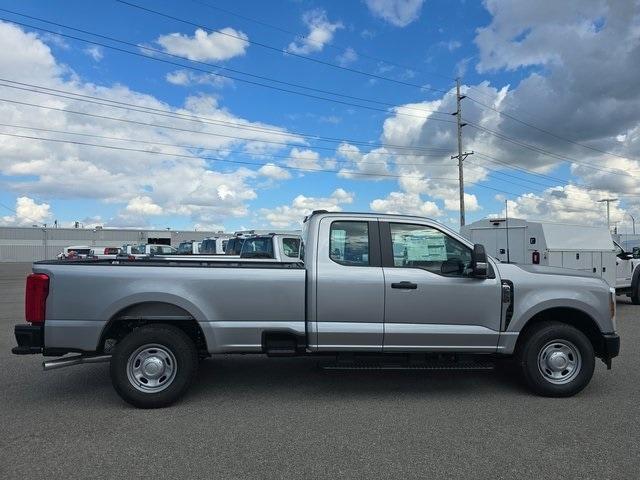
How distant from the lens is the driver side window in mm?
5508

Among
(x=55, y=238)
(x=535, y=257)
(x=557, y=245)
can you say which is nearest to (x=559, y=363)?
(x=535, y=257)

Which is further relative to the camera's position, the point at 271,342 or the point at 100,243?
the point at 100,243

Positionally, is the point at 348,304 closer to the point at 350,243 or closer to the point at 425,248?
the point at 350,243

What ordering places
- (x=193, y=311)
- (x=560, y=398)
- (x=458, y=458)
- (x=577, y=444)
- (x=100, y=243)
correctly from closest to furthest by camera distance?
(x=458, y=458) < (x=577, y=444) < (x=193, y=311) < (x=560, y=398) < (x=100, y=243)

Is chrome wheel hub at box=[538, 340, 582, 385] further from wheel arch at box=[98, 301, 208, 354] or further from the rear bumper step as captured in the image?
the rear bumper step

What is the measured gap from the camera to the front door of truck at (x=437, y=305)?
536 centimetres

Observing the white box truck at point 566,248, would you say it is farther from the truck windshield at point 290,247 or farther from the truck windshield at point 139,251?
the truck windshield at point 139,251

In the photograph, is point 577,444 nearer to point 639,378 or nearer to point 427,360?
point 427,360

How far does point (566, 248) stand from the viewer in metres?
13.3

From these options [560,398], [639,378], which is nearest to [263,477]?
[560,398]

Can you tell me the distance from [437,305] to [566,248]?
9527 millimetres

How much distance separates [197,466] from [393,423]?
184 centimetres

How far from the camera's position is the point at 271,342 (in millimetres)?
5324

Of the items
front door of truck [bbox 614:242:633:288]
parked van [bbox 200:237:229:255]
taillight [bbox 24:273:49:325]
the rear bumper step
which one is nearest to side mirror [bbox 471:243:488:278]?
taillight [bbox 24:273:49:325]
